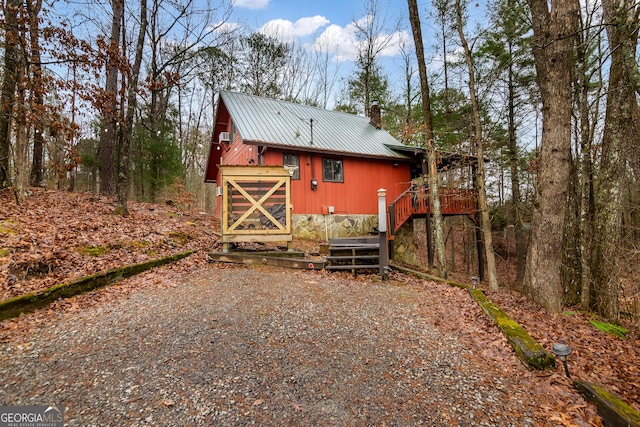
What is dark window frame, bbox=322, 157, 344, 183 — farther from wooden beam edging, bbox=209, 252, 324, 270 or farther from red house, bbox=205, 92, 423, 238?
wooden beam edging, bbox=209, 252, 324, 270

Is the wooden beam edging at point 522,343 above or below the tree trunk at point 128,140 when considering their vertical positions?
below

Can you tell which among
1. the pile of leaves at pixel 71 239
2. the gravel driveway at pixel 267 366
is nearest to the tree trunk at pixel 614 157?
the gravel driveway at pixel 267 366

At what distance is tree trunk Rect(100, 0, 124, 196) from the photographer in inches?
331

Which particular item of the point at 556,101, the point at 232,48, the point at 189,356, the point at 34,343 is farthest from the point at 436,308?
the point at 232,48

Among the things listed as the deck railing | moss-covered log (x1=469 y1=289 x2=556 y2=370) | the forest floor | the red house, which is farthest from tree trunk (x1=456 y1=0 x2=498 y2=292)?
moss-covered log (x1=469 y1=289 x2=556 y2=370)

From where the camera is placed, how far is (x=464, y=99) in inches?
507

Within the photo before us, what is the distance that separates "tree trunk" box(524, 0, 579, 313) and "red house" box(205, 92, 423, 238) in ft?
19.0

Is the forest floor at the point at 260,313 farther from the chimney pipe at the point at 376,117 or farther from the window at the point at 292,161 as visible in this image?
the chimney pipe at the point at 376,117

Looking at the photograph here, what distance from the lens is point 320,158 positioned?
1136cm

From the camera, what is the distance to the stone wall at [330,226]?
35.8 feet

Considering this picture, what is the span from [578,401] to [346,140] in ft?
36.7

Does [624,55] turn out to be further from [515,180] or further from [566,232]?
[515,180]

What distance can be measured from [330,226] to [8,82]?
10125mm

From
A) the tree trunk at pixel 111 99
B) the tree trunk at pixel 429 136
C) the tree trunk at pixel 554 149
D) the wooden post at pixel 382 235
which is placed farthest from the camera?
the tree trunk at pixel 111 99
